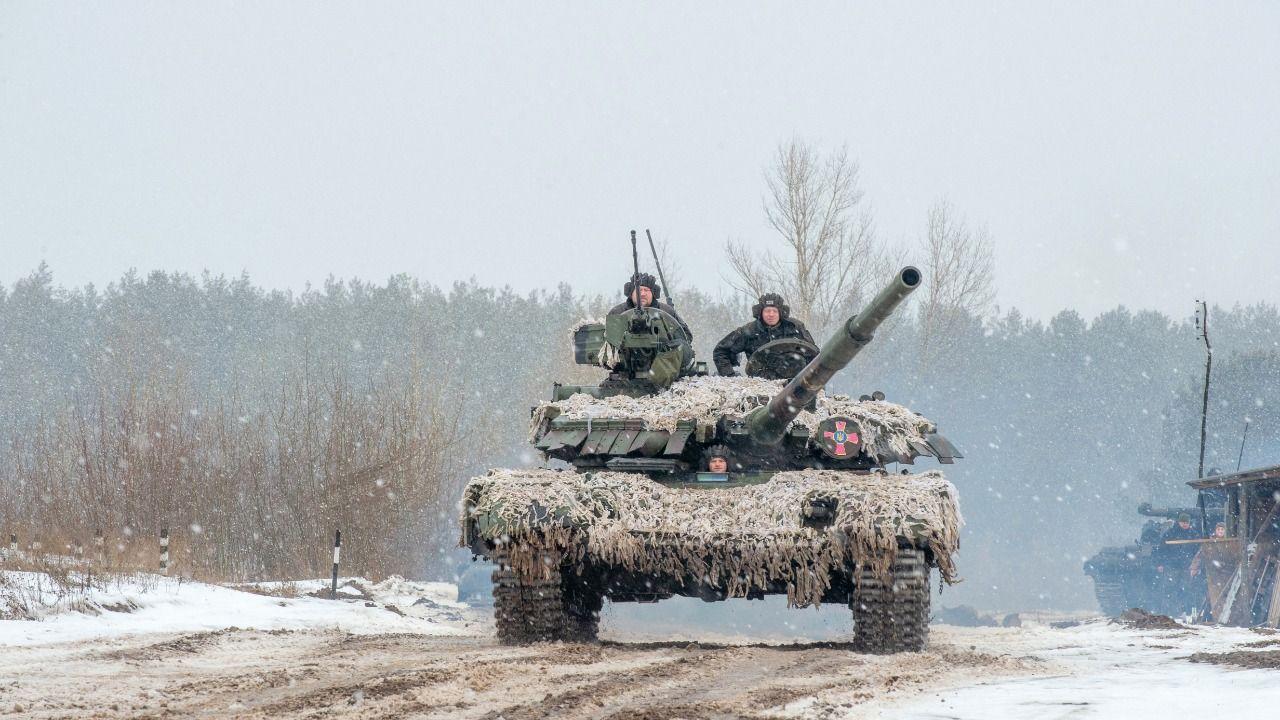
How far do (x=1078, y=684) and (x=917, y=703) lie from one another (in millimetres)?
1263

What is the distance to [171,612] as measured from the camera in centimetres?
1235

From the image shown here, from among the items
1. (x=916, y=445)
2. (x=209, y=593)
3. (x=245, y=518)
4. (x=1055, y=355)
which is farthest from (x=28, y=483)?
(x=1055, y=355)

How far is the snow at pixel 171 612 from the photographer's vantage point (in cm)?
1061

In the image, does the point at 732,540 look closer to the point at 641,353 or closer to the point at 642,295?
the point at 641,353

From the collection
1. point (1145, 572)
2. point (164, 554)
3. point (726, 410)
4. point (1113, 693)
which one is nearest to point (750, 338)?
point (726, 410)

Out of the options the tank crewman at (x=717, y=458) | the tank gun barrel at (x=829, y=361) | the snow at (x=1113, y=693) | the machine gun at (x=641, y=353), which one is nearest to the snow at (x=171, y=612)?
the machine gun at (x=641, y=353)

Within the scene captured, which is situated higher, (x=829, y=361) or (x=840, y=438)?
(x=829, y=361)

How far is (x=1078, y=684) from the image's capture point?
7.14 metres

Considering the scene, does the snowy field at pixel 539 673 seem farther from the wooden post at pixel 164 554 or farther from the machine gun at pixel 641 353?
the machine gun at pixel 641 353

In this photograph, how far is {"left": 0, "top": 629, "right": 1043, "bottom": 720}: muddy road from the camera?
5980mm

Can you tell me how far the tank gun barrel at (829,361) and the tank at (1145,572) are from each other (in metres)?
17.6

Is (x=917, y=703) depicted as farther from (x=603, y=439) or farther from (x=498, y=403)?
(x=498, y=403)

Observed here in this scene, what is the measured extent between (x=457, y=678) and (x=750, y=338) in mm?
5994

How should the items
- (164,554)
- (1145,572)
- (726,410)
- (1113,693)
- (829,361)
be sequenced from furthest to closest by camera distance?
(1145,572) → (164,554) → (726,410) → (829,361) → (1113,693)
